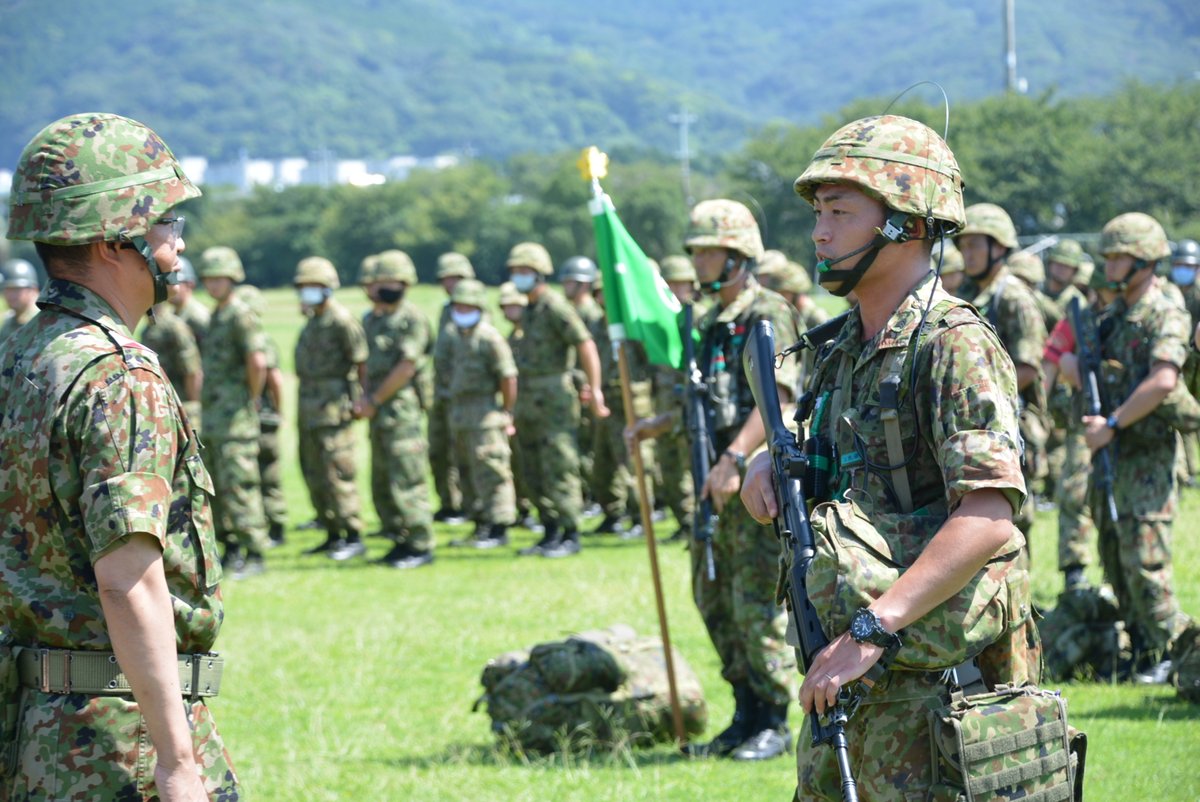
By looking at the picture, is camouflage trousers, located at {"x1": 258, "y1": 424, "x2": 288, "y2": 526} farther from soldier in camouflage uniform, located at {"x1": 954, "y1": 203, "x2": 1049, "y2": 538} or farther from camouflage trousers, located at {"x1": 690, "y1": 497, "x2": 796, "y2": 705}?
camouflage trousers, located at {"x1": 690, "y1": 497, "x2": 796, "y2": 705}

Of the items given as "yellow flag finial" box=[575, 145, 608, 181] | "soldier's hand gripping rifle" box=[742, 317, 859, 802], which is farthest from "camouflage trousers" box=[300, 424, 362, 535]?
"soldier's hand gripping rifle" box=[742, 317, 859, 802]

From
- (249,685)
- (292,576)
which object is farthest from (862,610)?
(292,576)

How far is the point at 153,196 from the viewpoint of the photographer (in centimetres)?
353

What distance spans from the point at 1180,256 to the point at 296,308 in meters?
46.1

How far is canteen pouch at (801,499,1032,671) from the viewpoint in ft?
11.2

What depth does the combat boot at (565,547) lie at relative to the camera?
13073mm

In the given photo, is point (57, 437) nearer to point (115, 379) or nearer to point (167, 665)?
point (115, 379)

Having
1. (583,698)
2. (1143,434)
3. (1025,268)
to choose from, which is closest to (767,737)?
(583,698)

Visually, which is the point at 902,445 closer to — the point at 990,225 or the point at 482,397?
the point at 990,225

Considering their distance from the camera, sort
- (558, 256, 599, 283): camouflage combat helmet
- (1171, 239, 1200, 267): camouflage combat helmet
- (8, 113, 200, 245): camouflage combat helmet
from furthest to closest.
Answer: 1. (558, 256, 599, 283): camouflage combat helmet
2. (1171, 239, 1200, 267): camouflage combat helmet
3. (8, 113, 200, 245): camouflage combat helmet

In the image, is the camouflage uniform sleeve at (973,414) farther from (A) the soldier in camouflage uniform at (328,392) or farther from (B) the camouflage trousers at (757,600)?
(A) the soldier in camouflage uniform at (328,392)

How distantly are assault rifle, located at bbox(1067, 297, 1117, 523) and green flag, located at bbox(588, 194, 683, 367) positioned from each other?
225 centimetres

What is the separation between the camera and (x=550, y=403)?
13766 millimetres

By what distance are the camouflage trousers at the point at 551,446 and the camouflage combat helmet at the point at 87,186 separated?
9.89 metres
